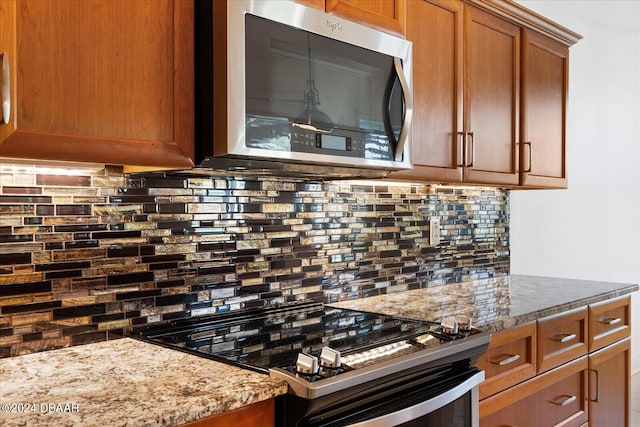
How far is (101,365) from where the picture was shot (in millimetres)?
1375

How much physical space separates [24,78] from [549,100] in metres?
2.41

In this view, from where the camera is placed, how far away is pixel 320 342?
1577mm

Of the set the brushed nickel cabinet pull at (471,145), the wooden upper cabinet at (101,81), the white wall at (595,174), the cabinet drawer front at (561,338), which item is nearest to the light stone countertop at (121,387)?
the wooden upper cabinet at (101,81)

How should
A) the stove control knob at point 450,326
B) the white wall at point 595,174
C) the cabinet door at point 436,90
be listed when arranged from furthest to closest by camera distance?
the white wall at point 595,174 < the cabinet door at point 436,90 < the stove control knob at point 450,326

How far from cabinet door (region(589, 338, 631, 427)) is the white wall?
753 mm

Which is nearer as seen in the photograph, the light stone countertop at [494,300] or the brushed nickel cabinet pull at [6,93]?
the brushed nickel cabinet pull at [6,93]

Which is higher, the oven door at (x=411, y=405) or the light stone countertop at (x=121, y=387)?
the light stone countertop at (x=121, y=387)

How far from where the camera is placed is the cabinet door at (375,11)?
1.75m

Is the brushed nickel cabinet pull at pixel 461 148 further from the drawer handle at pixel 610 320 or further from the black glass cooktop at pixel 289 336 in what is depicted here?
the drawer handle at pixel 610 320

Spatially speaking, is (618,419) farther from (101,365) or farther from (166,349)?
(101,365)

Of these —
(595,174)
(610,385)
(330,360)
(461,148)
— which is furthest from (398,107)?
(595,174)

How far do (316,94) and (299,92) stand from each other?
62 mm

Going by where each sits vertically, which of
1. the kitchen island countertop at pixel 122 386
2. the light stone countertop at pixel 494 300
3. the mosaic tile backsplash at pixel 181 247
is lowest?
the light stone countertop at pixel 494 300

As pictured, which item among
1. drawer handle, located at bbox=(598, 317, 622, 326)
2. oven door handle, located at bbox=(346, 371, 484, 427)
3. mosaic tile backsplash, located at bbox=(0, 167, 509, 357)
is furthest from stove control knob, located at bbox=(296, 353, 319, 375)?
drawer handle, located at bbox=(598, 317, 622, 326)
